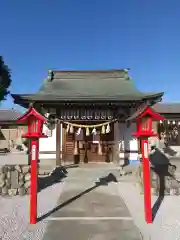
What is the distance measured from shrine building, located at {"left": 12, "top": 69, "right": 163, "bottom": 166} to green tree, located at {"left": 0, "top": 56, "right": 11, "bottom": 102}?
7179 millimetres

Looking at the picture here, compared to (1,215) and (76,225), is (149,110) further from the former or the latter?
(1,215)

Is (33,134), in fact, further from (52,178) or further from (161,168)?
(161,168)

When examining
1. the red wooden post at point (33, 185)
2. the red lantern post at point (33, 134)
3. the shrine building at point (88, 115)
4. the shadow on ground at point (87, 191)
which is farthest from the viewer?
the shrine building at point (88, 115)

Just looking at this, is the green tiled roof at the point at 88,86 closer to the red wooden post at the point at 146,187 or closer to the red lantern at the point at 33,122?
the red lantern at the point at 33,122

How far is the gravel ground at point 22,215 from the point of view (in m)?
5.43

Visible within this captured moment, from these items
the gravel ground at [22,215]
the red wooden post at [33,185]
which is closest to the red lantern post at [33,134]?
the red wooden post at [33,185]

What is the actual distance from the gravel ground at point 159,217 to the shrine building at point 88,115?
163 inches

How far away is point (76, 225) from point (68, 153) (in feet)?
36.3

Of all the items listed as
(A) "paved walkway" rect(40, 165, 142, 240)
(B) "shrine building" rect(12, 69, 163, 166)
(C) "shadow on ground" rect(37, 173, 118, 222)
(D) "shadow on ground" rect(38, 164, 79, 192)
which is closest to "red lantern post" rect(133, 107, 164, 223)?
(A) "paved walkway" rect(40, 165, 142, 240)

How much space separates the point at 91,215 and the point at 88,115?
8.68 meters

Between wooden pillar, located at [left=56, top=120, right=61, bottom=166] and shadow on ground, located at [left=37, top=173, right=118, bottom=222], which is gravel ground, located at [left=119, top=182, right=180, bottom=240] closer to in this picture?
shadow on ground, located at [left=37, top=173, right=118, bottom=222]

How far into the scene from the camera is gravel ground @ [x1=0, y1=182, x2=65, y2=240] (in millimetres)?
5426

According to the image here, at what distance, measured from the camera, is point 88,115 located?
14.9 metres

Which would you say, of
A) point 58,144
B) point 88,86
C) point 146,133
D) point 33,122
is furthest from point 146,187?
point 88,86
